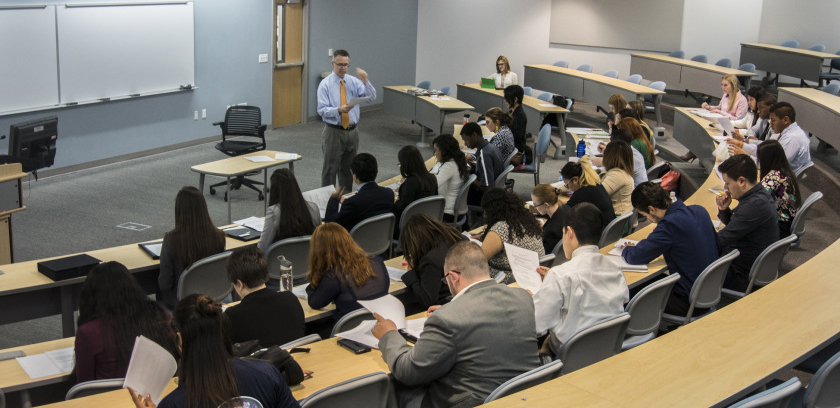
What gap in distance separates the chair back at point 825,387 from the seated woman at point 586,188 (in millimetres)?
2805

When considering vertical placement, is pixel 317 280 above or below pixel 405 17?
below

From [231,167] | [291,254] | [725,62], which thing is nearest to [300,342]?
[291,254]

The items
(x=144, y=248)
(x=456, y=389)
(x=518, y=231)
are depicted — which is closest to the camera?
(x=456, y=389)

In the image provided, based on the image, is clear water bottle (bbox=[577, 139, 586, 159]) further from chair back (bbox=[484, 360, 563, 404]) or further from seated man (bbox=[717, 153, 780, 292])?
chair back (bbox=[484, 360, 563, 404])

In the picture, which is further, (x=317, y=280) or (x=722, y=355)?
(x=317, y=280)

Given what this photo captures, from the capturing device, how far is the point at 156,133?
36.4 ft

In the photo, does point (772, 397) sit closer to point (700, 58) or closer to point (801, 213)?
point (801, 213)

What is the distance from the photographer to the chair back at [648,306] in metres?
4.14

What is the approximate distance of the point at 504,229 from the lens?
5.02 meters

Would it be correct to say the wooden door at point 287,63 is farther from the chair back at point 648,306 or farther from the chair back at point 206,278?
the chair back at point 648,306

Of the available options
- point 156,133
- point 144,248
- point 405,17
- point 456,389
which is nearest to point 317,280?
point 456,389

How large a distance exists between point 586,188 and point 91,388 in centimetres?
398

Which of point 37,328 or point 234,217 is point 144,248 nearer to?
point 37,328

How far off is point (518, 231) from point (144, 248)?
8.26ft
